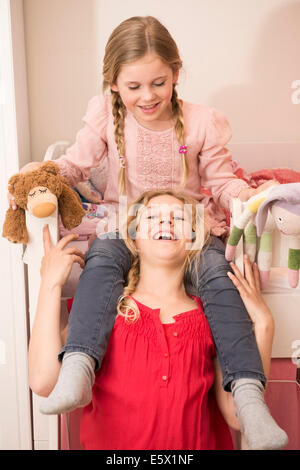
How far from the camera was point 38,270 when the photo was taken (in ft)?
3.50

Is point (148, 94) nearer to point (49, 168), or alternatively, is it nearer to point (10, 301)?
point (49, 168)

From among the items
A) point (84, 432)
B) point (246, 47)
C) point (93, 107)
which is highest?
point (246, 47)

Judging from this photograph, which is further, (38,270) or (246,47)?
(246,47)

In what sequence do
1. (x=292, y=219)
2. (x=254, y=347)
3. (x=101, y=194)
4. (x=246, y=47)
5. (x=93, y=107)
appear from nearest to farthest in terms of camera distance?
(x=292, y=219) < (x=254, y=347) < (x=93, y=107) < (x=101, y=194) < (x=246, y=47)

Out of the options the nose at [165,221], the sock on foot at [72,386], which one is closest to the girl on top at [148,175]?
the sock on foot at [72,386]

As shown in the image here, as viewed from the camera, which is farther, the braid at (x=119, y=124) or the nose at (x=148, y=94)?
the braid at (x=119, y=124)

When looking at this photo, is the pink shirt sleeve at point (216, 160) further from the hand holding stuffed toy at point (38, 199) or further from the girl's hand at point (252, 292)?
the hand holding stuffed toy at point (38, 199)

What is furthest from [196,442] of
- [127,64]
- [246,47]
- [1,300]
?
[246,47]

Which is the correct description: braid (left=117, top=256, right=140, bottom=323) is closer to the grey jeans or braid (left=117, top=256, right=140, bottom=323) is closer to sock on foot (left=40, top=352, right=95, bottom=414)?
the grey jeans

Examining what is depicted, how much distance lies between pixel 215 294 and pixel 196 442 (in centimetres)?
28

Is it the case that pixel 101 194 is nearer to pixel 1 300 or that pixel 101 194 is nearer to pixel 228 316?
pixel 1 300

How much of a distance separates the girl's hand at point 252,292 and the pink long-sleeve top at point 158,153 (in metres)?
0.23

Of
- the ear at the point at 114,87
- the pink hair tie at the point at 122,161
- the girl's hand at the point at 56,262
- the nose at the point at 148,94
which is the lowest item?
the girl's hand at the point at 56,262

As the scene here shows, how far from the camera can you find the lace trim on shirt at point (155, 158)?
4.05 ft
